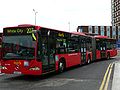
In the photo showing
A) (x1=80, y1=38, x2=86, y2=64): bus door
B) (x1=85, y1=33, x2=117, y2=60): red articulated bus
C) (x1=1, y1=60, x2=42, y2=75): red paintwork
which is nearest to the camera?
(x1=1, y1=60, x2=42, y2=75): red paintwork

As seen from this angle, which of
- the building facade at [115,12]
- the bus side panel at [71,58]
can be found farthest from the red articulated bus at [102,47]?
the building facade at [115,12]

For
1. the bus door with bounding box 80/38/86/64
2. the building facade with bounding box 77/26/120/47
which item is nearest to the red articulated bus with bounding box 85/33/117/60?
the bus door with bounding box 80/38/86/64

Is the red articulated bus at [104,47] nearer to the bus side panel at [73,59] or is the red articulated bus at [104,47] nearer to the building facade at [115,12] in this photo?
the bus side panel at [73,59]

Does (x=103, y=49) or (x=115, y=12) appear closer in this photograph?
(x=103, y=49)

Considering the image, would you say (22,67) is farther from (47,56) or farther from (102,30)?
(102,30)

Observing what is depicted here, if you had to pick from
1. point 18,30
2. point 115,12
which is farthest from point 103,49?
point 115,12

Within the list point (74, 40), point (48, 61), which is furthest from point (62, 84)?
point (74, 40)

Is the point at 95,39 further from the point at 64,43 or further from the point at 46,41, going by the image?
the point at 46,41

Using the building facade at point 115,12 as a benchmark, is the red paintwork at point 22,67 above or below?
below

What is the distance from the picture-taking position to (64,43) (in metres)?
19.8

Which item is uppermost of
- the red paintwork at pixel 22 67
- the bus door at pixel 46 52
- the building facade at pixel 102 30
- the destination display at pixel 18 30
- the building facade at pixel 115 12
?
the building facade at pixel 115 12

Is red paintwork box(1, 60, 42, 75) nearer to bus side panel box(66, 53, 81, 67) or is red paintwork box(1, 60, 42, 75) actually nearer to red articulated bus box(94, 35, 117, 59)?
bus side panel box(66, 53, 81, 67)

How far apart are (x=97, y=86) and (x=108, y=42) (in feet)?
76.4

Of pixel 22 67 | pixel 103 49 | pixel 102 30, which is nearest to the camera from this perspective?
pixel 22 67
